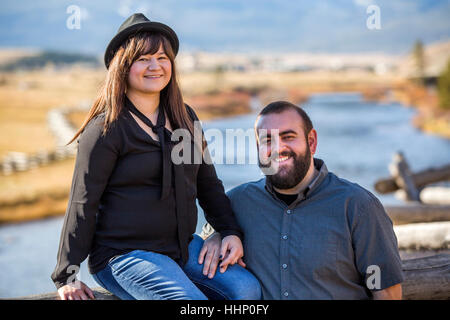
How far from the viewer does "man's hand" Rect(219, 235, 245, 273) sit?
6.62 feet

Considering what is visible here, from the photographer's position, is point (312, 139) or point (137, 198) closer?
point (137, 198)

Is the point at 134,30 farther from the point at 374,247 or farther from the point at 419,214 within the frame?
the point at 419,214

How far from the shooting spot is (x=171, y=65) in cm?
212

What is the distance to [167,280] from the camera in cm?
184

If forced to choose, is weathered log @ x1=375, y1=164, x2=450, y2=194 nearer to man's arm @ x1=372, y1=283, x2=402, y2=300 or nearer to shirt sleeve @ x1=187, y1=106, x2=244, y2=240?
shirt sleeve @ x1=187, y1=106, x2=244, y2=240

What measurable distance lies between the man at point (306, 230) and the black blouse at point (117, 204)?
9.6 inches

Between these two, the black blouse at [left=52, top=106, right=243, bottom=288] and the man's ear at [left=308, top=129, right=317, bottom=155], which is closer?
the black blouse at [left=52, top=106, right=243, bottom=288]

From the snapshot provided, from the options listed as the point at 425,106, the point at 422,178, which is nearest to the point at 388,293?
the point at 422,178

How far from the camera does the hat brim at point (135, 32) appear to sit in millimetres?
1981

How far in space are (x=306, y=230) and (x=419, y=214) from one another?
3382 mm

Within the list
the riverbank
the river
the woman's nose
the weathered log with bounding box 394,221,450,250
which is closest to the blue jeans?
the woman's nose

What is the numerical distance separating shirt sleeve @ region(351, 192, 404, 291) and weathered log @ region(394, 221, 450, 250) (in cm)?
172

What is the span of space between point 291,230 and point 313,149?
36 centimetres

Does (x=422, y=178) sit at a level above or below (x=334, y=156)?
above
